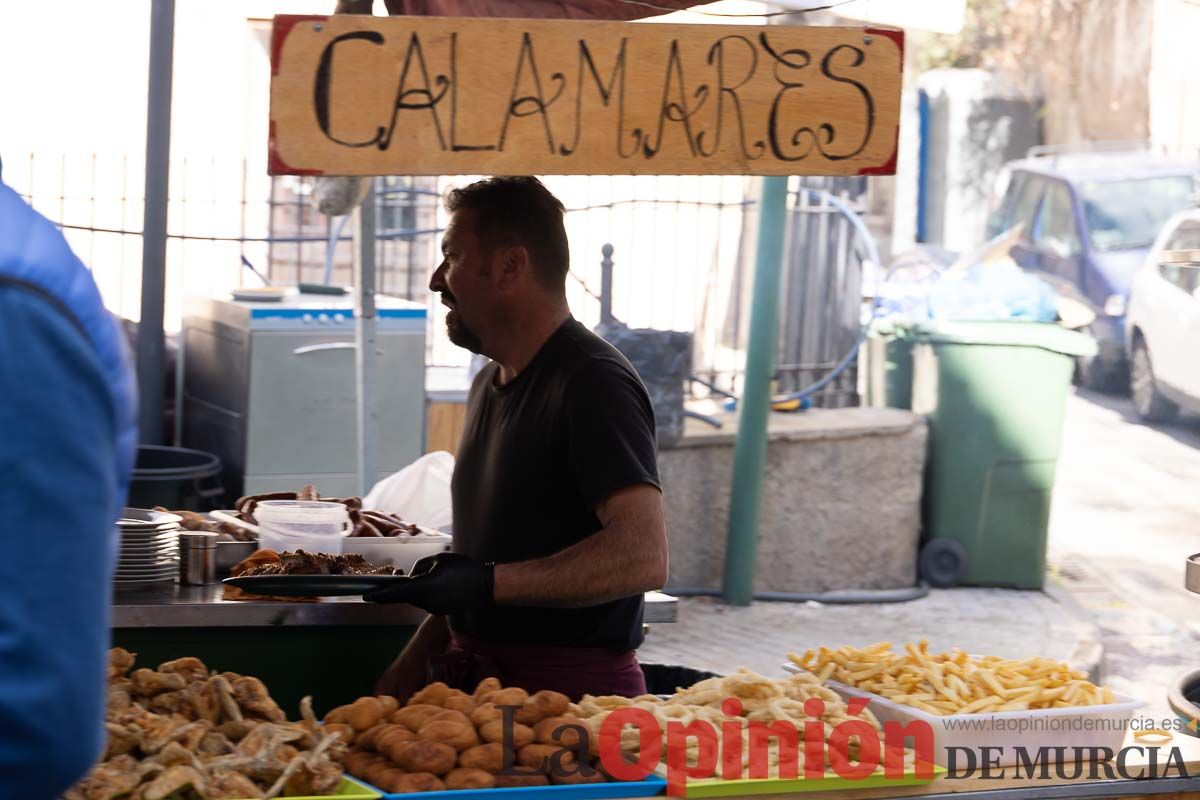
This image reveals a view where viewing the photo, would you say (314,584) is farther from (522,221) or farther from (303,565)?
(522,221)

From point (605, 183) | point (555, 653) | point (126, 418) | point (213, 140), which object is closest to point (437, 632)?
point (555, 653)

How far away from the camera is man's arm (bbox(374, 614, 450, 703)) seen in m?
3.52

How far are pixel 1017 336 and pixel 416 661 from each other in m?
5.74

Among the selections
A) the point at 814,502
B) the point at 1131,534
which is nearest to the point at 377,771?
the point at 814,502

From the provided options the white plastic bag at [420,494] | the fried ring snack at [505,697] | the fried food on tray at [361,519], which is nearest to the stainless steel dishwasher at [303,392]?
the white plastic bag at [420,494]

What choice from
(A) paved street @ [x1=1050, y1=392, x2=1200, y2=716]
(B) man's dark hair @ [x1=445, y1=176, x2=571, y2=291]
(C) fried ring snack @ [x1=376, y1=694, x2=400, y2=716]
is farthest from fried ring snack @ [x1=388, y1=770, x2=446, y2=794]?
(A) paved street @ [x1=1050, y1=392, x2=1200, y2=716]

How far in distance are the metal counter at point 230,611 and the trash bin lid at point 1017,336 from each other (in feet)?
18.0

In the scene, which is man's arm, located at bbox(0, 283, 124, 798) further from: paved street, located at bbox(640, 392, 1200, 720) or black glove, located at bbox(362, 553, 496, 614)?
paved street, located at bbox(640, 392, 1200, 720)

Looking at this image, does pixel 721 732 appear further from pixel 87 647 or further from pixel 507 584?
pixel 87 647

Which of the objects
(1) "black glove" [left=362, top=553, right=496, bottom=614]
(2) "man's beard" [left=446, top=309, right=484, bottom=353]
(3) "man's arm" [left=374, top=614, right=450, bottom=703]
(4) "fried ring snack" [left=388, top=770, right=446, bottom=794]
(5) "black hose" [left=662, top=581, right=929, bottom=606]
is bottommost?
(5) "black hose" [left=662, top=581, right=929, bottom=606]

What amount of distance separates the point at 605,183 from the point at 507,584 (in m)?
9.86

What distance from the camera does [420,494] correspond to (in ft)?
16.7

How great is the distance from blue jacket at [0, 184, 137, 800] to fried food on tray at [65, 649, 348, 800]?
4.01ft

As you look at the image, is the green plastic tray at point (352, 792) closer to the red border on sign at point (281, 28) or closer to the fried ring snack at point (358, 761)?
the fried ring snack at point (358, 761)
